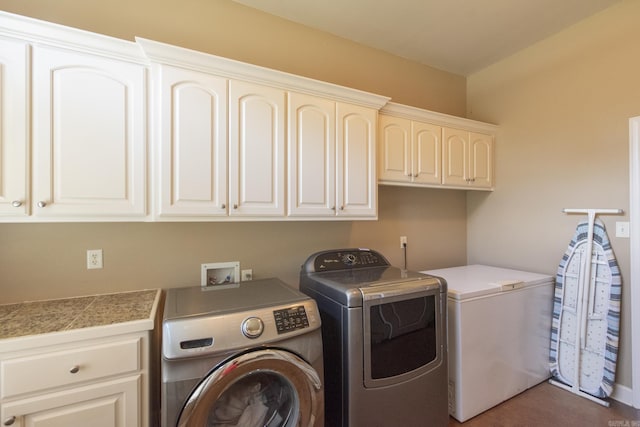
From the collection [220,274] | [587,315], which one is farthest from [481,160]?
[220,274]

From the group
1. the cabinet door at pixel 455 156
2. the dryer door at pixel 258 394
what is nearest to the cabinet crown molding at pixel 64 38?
the dryer door at pixel 258 394

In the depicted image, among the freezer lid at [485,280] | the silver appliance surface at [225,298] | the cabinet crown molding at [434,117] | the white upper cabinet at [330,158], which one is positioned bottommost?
the freezer lid at [485,280]

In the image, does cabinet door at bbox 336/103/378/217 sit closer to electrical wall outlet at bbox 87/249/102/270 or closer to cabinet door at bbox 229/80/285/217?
cabinet door at bbox 229/80/285/217

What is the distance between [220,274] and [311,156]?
1020 mm

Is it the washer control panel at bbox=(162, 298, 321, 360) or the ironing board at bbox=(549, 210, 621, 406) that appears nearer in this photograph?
the washer control panel at bbox=(162, 298, 321, 360)

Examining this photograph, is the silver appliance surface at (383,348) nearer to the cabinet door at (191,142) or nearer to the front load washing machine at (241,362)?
the front load washing machine at (241,362)

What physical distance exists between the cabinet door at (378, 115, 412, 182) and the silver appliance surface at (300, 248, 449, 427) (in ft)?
2.67

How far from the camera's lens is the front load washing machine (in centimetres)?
114

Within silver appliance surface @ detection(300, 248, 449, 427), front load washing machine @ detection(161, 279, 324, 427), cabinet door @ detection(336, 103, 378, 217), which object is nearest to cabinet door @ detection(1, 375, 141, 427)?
front load washing machine @ detection(161, 279, 324, 427)

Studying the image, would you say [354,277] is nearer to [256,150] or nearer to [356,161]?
[356,161]

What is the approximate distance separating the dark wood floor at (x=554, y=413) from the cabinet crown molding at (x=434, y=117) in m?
2.21

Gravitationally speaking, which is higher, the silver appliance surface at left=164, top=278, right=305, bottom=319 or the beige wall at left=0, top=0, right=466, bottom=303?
the beige wall at left=0, top=0, right=466, bottom=303

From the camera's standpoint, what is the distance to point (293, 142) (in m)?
1.80

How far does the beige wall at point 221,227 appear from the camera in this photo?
157 cm
